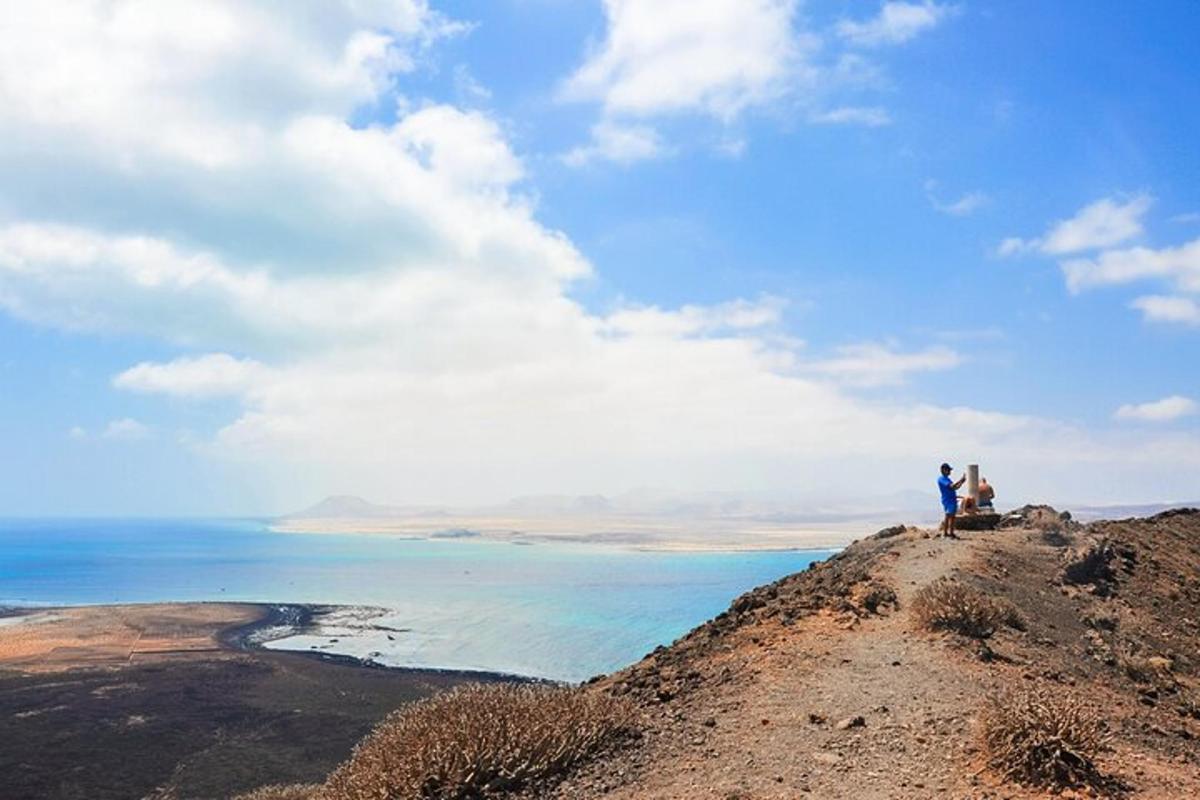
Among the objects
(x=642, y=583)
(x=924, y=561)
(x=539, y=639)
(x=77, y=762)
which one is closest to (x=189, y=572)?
(x=642, y=583)

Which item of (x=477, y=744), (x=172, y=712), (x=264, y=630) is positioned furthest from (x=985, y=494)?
(x=264, y=630)

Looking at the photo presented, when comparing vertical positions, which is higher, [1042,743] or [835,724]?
[1042,743]

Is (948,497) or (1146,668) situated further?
(948,497)

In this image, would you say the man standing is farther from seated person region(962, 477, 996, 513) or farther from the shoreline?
the shoreline

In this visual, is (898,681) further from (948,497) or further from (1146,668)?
(948,497)

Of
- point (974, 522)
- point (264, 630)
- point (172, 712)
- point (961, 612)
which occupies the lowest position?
point (264, 630)

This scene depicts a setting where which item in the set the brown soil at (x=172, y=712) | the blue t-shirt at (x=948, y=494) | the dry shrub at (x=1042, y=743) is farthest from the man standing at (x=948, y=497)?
the brown soil at (x=172, y=712)
